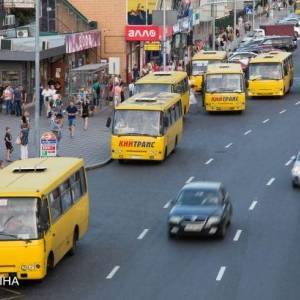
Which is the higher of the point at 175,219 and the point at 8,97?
the point at 8,97

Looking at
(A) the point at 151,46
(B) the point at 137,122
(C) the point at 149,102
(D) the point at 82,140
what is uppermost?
(A) the point at 151,46

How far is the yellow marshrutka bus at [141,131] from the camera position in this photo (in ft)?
141

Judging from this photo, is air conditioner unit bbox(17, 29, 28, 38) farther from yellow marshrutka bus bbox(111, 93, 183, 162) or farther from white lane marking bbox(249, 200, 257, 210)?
white lane marking bbox(249, 200, 257, 210)

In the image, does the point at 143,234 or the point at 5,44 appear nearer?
the point at 143,234

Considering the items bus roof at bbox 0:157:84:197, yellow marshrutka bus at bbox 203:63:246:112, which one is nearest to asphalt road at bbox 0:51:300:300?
bus roof at bbox 0:157:84:197

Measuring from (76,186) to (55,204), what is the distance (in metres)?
2.38

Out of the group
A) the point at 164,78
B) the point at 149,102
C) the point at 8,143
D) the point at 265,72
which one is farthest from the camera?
the point at 265,72

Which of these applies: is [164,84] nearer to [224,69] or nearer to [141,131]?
[224,69]

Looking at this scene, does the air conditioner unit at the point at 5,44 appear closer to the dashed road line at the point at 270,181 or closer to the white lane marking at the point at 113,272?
the dashed road line at the point at 270,181

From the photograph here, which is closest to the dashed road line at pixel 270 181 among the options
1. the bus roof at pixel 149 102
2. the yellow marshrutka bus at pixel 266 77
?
the bus roof at pixel 149 102

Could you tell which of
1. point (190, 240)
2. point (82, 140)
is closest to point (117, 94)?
point (82, 140)

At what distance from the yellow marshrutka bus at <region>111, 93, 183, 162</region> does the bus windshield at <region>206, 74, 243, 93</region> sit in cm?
1428

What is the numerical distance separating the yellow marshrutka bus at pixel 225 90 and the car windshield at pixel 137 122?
15.0 m

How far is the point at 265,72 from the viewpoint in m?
65.0
